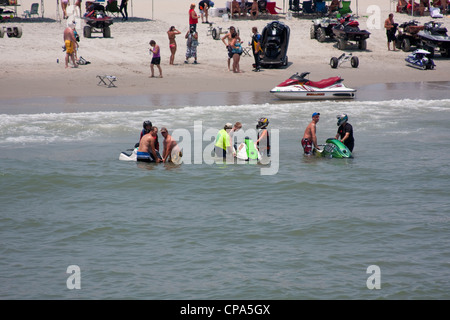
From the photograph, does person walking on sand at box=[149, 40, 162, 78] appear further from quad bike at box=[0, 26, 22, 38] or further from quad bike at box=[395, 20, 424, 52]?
quad bike at box=[395, 20, 424, 52]

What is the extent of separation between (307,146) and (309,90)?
7049 millimetres

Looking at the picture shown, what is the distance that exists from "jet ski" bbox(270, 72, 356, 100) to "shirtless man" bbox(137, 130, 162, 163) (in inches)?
304

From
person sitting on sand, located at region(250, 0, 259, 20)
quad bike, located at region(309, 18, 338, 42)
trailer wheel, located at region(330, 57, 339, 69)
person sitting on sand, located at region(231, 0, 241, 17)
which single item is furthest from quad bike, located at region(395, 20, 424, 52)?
person sitting on sand, located at region(231, 0, 241, 17)

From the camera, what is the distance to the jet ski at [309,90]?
2042cm

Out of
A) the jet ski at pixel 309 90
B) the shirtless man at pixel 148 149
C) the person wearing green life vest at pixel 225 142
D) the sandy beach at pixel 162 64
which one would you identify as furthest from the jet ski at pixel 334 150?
the sandy beach at pixel 162 64

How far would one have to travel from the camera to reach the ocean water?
27.9 feet

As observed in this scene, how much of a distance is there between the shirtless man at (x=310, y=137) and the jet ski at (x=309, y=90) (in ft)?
21.4

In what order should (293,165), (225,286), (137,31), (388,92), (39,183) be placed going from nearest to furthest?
1. (225,286)
2. (39,183)
3. (293,165)
4. (388,92)
5. (137,31)

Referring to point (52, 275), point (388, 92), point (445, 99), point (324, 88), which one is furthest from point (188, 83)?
point (52, 275)

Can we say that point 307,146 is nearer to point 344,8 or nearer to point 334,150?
point 334,150

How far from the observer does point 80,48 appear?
24719mm

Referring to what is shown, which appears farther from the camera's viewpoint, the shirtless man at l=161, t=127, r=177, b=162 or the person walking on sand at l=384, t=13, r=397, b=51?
the person walking on sand at l=384, t=13, r=397, b=51
